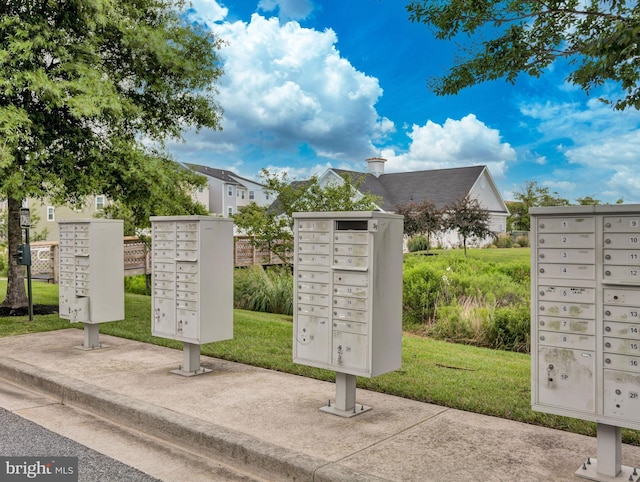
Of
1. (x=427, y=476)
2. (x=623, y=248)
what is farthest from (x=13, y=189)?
(x=623, y=248)

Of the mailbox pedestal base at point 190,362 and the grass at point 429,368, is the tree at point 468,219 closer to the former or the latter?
the grass at point 429,368

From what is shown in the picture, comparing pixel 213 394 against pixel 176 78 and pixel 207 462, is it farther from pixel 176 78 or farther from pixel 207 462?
pixel 176 78

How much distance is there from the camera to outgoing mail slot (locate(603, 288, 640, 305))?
362cm

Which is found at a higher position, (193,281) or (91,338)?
(193,281)

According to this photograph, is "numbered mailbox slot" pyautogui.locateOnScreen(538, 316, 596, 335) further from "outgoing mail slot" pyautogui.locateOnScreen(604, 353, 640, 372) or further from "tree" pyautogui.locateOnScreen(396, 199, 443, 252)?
"tree" pyautogui.locateOnScreen(396, 199, 443, 252)

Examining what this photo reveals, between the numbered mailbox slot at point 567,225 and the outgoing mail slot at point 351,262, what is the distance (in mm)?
1465

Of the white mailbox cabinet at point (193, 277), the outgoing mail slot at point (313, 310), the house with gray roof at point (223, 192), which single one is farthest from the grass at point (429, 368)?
the house with gray roof at point (223, 192)

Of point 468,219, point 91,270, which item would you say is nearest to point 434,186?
point 468,219

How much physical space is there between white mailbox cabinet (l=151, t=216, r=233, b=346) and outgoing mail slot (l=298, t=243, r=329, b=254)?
154 centimetres

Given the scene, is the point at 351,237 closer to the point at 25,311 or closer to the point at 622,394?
the point at 622,394

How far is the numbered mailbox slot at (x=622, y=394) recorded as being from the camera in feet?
11.8

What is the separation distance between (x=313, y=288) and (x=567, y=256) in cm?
220

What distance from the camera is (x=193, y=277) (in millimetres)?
6379
